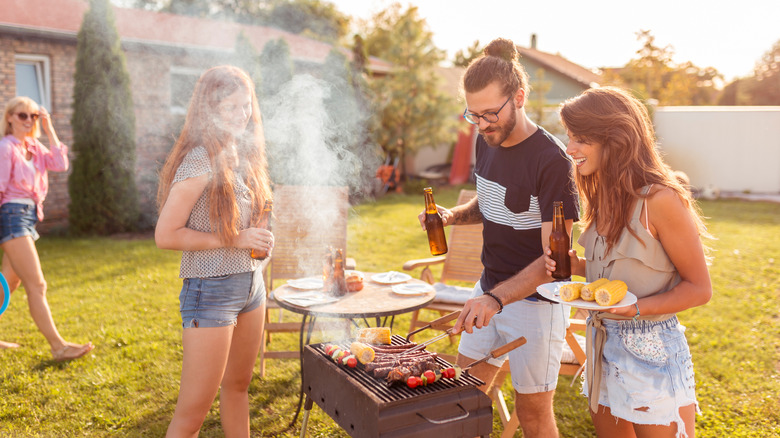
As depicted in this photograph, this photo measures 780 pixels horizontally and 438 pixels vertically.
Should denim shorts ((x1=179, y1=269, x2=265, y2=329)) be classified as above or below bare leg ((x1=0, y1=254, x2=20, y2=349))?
above

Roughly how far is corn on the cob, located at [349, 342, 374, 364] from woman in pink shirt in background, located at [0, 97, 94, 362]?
3414mm

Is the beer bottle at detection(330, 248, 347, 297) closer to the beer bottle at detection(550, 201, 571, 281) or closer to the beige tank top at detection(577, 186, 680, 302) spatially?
the beer bottle at detection(550, 201, 571, 281)

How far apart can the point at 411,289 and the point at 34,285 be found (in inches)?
126

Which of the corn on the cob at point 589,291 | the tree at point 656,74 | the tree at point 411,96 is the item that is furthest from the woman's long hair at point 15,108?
Result: the tree at point 656,74

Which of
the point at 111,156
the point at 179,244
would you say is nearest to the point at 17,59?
the point at 111,156

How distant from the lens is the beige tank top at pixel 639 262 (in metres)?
2.12

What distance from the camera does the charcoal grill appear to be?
227 centimetres

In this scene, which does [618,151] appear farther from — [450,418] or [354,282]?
[354,282]

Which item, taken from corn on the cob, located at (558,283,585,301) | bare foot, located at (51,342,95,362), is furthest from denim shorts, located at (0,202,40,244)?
corn on the cob, located at (558,283,585,301)

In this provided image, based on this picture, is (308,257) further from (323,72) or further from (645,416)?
(323,72)

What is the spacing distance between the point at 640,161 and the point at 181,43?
37.8ft

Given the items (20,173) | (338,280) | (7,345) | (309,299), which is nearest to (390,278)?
(338,280)

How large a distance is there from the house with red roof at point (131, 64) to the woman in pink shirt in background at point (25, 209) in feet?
18.7

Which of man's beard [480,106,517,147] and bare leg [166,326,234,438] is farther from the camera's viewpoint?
man's beard [480,106,517,147]
